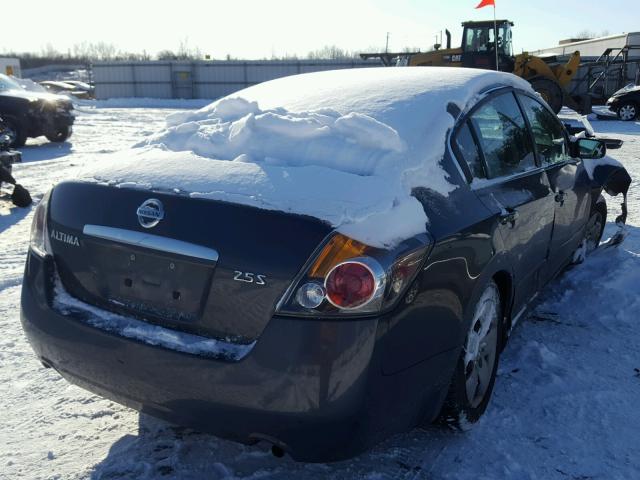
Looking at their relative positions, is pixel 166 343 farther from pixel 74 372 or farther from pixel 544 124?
pixel 544 124

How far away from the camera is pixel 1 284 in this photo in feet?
14.1

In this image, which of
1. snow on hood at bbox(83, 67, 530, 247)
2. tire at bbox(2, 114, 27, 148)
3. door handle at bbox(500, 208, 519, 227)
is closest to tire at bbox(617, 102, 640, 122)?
tire at bbox(2, 114, 27, 148)

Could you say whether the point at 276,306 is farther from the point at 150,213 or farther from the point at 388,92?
the point at 388,92

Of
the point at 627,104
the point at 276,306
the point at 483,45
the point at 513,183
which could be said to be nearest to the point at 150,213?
the point at 276,306

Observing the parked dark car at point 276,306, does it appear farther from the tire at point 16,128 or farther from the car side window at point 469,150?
the tire at point 16,128

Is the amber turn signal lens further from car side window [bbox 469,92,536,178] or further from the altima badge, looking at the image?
car side window [bbox 469,92,536,178]

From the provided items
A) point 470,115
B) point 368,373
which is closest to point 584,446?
point 368,373

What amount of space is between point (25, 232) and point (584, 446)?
547 centimetres

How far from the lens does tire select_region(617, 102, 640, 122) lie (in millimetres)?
18594

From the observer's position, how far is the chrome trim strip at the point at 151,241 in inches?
75.4

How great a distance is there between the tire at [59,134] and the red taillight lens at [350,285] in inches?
496

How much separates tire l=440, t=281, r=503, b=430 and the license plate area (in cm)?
112

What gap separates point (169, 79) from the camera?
36.5m

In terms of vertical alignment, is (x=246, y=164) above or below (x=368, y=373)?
above
